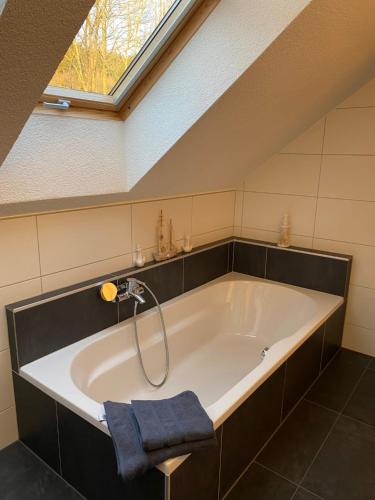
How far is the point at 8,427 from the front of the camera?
75.8 inches

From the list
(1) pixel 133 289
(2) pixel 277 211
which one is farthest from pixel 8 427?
(2) pixel 277 211

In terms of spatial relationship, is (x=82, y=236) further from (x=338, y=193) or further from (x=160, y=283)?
(x=338, y=193)

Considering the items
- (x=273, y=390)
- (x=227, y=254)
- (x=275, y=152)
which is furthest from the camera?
(x=227, y=254)

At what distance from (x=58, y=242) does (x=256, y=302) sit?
158cm

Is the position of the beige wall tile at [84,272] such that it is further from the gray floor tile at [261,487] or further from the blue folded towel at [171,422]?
the gray floor tile at [261,487]

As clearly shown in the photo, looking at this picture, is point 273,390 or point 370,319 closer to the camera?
point 273,390

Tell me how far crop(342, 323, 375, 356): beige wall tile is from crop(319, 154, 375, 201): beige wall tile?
3.08 ft

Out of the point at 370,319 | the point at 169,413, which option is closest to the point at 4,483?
the point at 169,413

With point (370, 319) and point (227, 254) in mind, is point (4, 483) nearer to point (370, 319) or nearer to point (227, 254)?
point (227, 254)

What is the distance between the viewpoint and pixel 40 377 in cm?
173

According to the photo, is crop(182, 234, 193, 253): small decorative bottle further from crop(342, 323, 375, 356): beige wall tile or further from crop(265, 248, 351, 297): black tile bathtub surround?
crop(342, 323, 375, 356): beige wall tile

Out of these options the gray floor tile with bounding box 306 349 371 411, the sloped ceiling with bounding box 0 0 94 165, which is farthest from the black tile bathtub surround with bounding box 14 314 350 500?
the sloped ceiling with bounding box 0 0 94 165

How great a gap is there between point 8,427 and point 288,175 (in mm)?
2338

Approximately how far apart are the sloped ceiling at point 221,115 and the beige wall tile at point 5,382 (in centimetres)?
70
